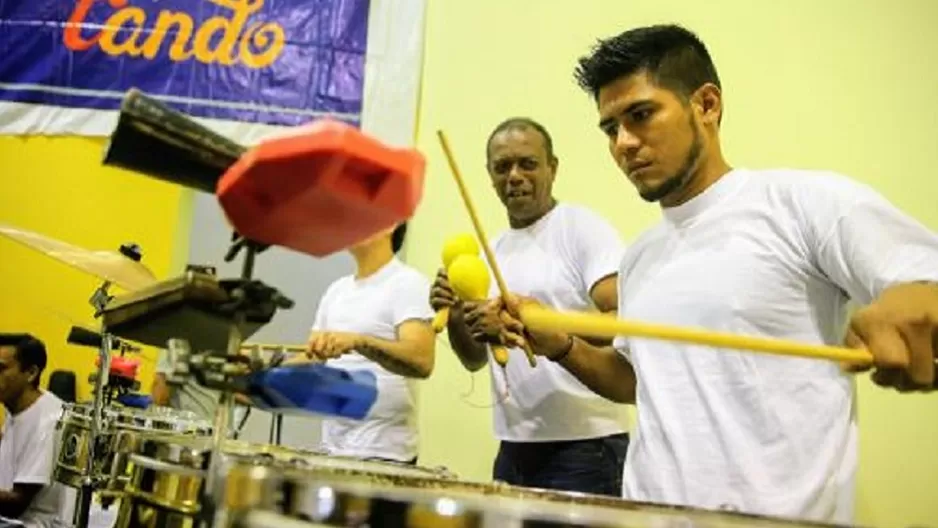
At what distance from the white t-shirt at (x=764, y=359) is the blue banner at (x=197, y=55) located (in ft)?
5.29

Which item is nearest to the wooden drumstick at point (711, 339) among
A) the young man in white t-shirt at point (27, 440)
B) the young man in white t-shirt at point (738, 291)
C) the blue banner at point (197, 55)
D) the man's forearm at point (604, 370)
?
the young man in white t-shirt at point (738, 291)

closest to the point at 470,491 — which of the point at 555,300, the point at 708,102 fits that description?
the point at 708,102

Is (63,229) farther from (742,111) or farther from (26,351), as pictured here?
(742,111)

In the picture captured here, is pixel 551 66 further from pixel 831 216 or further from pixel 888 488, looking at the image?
pixel 831 216

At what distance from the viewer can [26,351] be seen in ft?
10.5

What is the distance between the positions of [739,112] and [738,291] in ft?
3.96

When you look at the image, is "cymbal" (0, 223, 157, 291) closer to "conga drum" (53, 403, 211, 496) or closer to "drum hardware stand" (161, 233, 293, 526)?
"conga drum" (53, 403, 211, 496)

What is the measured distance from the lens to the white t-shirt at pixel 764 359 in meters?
1.16

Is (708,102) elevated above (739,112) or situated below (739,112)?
below

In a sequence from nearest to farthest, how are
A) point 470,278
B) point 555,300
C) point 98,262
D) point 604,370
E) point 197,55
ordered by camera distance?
1. point 604,370
2. point 470,278
3. point 555,300
4. point 98,262
5. point 197,55

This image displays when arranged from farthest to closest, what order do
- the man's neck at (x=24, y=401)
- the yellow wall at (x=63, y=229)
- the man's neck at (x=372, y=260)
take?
the yellow wall at (x=63, y=229) < the man's neck at (x=24, y=401) < the man's neck at (x=372, y=260)

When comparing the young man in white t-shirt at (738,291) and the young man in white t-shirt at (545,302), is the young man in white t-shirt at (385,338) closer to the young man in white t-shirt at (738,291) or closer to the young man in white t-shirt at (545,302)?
the young man in white t-shirt at (545,302)

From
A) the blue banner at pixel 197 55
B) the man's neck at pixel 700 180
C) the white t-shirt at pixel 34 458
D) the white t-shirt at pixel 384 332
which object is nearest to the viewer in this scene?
the man's neck at pixel 700 180

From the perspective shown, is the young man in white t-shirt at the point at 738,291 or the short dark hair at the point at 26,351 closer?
the young man in white t-shirt at the point at 738,291
